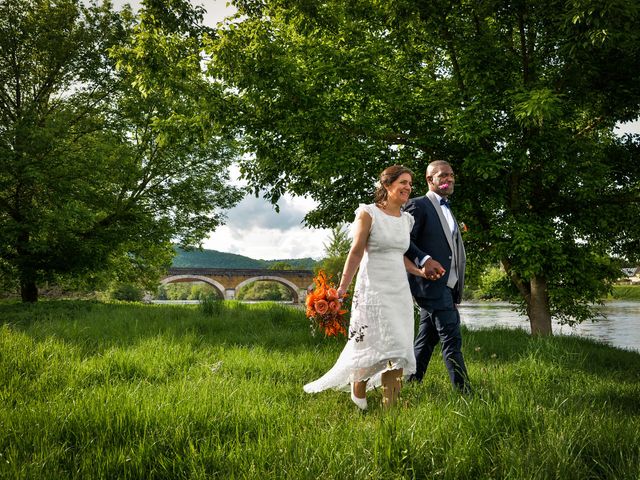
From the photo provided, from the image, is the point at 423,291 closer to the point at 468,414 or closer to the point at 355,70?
the point at 468,414

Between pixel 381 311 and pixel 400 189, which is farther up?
pixel 400 189

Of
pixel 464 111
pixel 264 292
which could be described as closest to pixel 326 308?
pixel 464 111

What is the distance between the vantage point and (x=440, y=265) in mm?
3664

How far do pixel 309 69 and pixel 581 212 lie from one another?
5922 millimetres

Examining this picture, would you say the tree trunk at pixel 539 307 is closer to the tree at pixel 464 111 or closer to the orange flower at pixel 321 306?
the tree at pixel 464 111

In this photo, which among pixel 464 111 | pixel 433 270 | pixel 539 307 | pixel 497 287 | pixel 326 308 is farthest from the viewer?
pixel 497 287

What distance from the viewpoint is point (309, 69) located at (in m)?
7.96

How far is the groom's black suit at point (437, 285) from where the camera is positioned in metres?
3.77

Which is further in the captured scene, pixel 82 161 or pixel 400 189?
pixel 82 161

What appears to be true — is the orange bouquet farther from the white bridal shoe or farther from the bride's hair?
the bride's hair

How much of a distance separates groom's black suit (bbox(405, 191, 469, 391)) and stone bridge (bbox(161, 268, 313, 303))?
53075mm

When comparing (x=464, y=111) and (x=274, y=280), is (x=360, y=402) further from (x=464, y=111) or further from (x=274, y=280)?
(x=274, y=280)

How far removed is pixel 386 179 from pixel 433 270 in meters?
0.81

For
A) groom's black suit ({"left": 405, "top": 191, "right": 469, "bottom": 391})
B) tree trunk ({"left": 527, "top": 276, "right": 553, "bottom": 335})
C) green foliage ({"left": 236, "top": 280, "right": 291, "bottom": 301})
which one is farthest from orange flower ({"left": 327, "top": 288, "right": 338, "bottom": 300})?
green foliage ({"left": 236, "top": 280, "right": 291, "bottom": 301})
